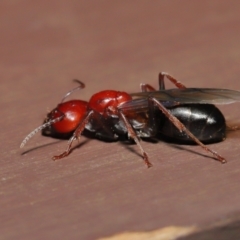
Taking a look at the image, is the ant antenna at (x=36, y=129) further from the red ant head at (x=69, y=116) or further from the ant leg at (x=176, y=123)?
the ant leg at (x=176, y=123)

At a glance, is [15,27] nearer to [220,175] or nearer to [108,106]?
[108,106]

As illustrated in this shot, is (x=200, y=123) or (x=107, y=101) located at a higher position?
(x=107, y=101)

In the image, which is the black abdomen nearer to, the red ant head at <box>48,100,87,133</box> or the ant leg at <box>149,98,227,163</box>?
the ant leg at <box>149,98,227,163</box>

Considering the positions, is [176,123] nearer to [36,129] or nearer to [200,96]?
[200,96]

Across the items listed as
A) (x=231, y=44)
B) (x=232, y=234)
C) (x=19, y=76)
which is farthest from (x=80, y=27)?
(x=232, y=234)

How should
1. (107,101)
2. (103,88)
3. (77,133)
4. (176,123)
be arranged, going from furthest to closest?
(103,88)
(107,101)
(77,133)
(176,123)

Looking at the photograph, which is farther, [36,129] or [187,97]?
[36,129]

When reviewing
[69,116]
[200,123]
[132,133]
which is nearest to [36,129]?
[69,116]

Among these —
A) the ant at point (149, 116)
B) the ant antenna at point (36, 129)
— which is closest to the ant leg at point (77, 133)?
the ant at point (149, 116)
